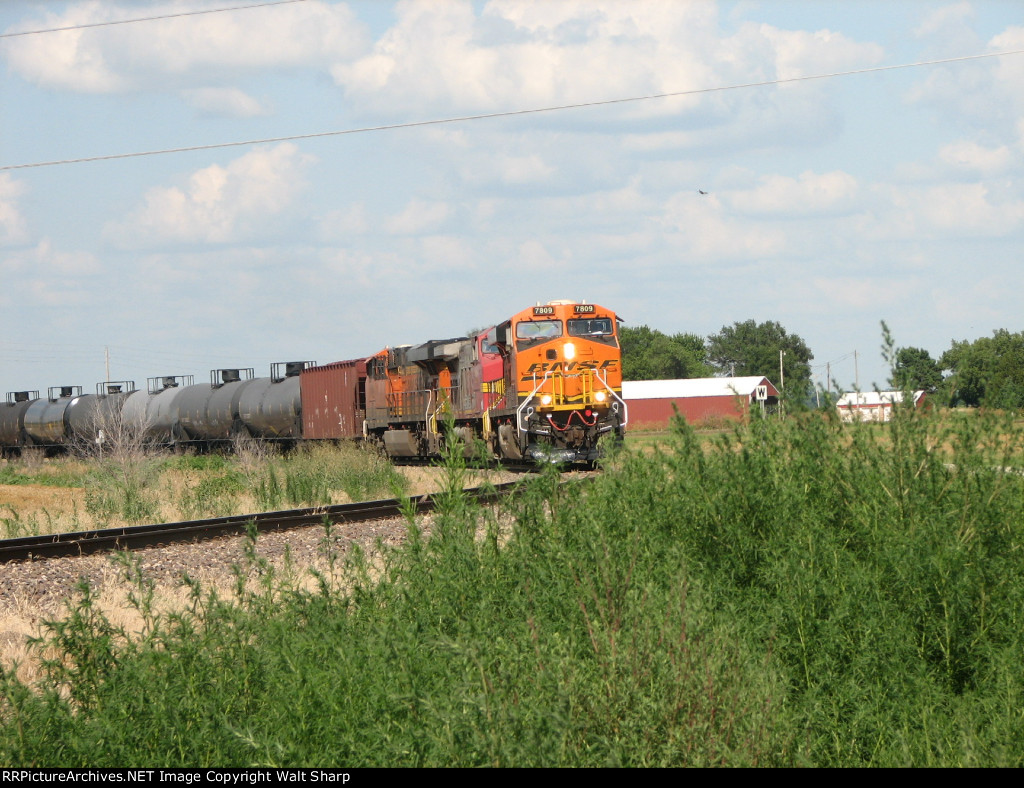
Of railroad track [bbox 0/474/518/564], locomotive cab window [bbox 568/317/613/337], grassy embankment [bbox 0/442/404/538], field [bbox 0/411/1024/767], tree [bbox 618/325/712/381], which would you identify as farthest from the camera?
tree [bbox 618/325/712/381]

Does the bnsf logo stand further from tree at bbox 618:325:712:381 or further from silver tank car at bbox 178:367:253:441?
tree at bbox 618:325:712:381

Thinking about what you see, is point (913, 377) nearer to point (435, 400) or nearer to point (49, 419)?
point (435, 400)

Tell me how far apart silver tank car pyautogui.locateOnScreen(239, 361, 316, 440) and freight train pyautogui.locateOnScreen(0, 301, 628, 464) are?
0.05 metres

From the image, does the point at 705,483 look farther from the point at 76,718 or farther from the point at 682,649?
the point at 76,718

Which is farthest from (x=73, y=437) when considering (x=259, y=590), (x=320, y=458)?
(x=259, y=590)

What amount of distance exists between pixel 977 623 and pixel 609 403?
1710cm

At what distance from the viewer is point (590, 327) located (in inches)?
909

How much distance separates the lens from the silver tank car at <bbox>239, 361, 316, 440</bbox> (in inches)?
1347

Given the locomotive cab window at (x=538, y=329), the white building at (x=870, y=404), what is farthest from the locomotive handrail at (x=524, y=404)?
the white building at (x=870, y=404)

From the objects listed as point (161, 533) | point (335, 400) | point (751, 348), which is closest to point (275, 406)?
point (335, 400)

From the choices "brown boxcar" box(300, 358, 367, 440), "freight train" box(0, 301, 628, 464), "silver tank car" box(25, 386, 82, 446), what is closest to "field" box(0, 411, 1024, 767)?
"freight train" box(0, 301, 628, 464)

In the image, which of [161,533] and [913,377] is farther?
[161,533]

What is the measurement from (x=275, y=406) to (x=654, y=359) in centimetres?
8821

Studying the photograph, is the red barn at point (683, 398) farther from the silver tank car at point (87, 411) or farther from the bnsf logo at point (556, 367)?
the bnsf logo at point (556, 367)
